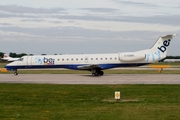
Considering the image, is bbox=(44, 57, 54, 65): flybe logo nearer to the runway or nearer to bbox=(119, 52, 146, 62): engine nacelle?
the runway

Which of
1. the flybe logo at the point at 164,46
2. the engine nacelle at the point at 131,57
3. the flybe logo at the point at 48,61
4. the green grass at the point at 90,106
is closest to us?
the green grass at the point at 90,106

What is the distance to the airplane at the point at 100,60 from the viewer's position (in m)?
39.1

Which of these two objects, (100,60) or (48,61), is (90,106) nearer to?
(100,60)

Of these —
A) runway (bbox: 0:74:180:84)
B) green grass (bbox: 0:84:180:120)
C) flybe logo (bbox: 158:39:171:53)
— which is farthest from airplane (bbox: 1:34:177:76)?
green grass (bbox: 0:84:180:120)

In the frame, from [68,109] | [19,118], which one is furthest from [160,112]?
[19,118]

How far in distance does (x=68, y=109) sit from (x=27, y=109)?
1.61 m

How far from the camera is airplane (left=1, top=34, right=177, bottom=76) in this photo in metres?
39.1

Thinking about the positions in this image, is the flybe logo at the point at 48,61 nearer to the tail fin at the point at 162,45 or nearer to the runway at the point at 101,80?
the runway at the point at 101,80

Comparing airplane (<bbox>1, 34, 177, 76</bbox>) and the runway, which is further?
airplane (<bbox>1, 34, 177, 76</bbox>)

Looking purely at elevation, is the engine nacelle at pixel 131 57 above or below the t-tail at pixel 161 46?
below

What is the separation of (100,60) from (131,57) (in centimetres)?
364

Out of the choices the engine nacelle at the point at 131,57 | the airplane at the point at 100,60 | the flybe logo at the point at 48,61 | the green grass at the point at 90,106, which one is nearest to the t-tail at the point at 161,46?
the airplane at the point at 100,60

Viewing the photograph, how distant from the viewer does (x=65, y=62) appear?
41.2 metres

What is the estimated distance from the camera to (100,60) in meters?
40.5
